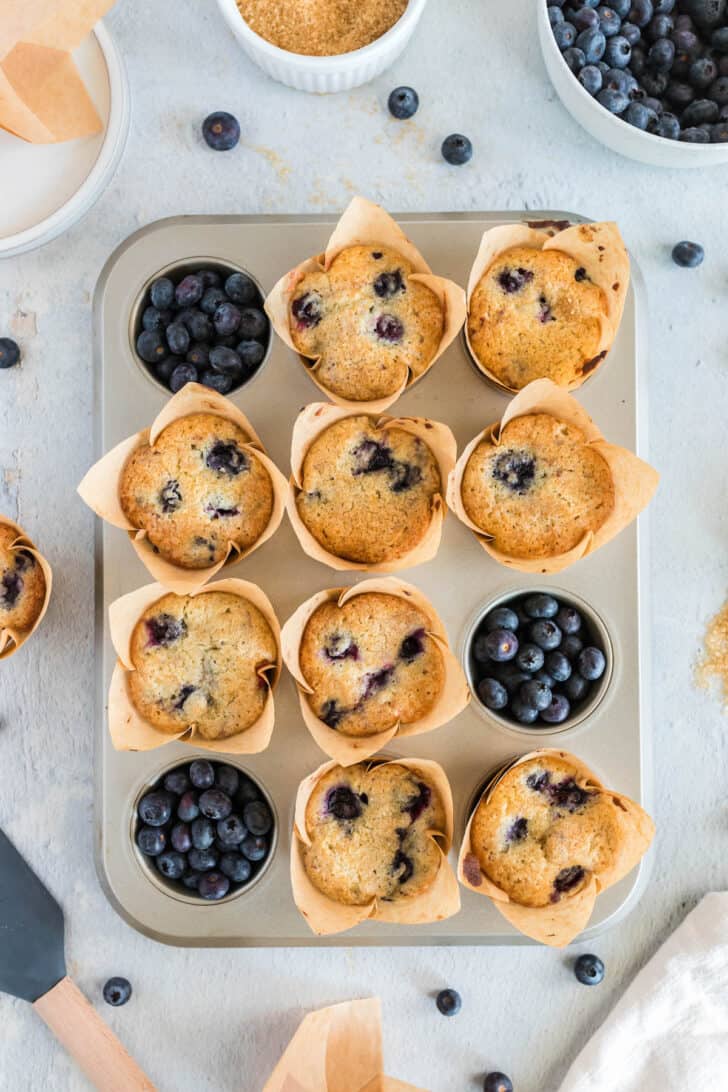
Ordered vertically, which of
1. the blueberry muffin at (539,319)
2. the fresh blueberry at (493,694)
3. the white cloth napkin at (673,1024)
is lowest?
the white cloth napkin at (673,1024)

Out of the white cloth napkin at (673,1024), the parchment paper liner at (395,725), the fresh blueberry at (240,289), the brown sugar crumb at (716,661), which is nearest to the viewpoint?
the parchment paper liner at (395,725)

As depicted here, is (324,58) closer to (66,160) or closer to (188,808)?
(66,160)

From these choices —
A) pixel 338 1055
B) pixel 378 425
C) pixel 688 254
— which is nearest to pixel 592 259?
pixel 688 254

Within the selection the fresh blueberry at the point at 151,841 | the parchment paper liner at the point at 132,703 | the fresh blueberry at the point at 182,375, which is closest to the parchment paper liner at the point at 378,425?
the parchment paper liner at the point at 132,703

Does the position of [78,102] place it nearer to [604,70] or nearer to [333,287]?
[333,287]

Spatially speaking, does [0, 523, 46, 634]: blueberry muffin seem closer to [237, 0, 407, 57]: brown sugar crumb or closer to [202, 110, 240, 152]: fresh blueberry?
[202, 110, 240, 152]: fresh blueberry

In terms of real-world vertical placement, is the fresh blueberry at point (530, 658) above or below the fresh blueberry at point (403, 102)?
below

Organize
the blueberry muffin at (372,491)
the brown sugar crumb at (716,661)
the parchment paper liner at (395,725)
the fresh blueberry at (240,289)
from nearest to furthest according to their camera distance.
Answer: the parchment paper liner at (395,725) < the blueberry muffin at (372,491) < the fresh blueberry at (240,289) < the brown sugar crumb at (716,661)

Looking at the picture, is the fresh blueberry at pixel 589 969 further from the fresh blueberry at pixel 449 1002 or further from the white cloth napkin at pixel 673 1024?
the fresh blueberry at pixel 449 1002
